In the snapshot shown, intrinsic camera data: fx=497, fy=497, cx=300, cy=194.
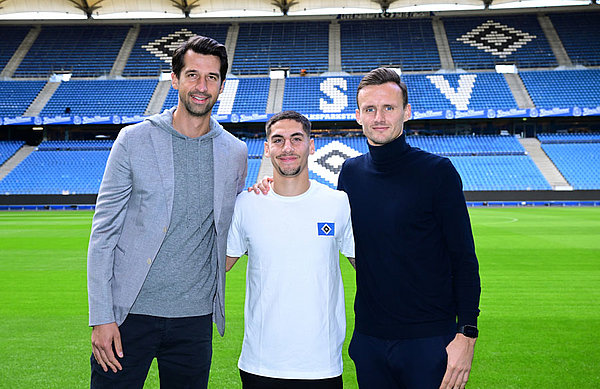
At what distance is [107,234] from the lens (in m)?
2.70

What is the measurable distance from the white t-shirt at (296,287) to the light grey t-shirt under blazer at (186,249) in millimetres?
264

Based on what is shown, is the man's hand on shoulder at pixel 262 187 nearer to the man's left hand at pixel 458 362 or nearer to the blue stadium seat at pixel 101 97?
the man's left hand at pixel 458 362

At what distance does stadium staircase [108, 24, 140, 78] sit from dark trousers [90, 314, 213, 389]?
47.2 meters

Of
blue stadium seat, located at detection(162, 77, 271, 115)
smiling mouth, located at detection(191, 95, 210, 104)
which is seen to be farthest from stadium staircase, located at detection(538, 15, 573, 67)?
smiling mouth, located at detection(191, 95, 210, 104)

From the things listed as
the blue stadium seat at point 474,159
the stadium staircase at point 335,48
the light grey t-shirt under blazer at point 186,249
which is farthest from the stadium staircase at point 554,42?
the light grey t-shirt under blazer at point 186,249

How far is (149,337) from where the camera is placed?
278 centimetres

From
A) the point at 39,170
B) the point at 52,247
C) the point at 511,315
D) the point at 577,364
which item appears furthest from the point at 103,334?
the point at 39,170

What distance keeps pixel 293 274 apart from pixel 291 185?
516mm

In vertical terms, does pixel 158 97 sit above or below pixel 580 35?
below

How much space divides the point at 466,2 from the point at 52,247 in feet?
133

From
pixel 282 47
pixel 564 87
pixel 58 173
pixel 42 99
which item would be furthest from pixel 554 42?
pixel 42 99

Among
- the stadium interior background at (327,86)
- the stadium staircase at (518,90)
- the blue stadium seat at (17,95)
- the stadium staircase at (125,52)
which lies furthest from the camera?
the stadium staircase at (125,52)

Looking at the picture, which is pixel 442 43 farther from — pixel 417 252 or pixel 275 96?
pixel 417 252

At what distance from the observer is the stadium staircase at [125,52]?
45.8m
